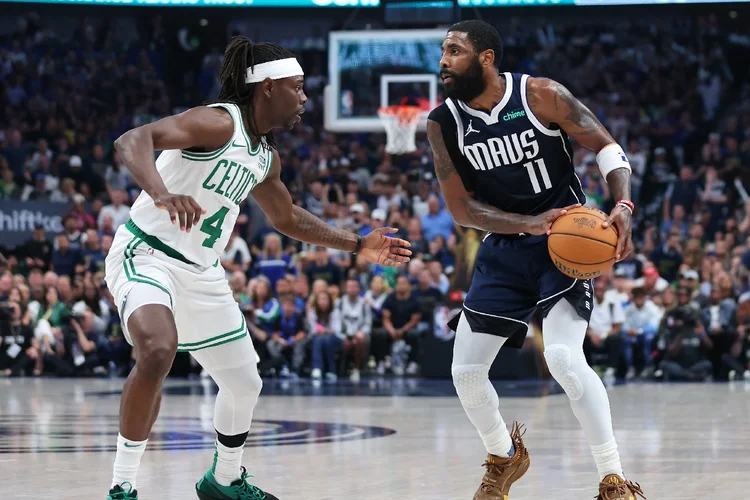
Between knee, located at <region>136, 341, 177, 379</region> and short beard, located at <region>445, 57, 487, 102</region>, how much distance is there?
6.41 ft

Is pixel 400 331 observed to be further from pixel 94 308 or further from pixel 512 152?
pixel 512 152

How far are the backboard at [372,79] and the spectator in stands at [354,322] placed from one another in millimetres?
2634

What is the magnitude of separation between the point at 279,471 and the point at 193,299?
6.14ft

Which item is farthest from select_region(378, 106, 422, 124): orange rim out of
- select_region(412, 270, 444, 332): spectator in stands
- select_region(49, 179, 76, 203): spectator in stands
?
select_region(49, 179, 76, 203): spectator in stands

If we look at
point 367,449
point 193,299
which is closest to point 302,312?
point 367,449

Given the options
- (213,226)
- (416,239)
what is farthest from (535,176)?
(416,239)

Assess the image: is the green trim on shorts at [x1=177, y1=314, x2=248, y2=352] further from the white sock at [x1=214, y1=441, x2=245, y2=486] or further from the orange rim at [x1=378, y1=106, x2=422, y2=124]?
the orange rim at [x1=378, y1=106, x2=422, y2=124]

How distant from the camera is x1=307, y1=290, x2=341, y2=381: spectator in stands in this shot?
15.8 metres

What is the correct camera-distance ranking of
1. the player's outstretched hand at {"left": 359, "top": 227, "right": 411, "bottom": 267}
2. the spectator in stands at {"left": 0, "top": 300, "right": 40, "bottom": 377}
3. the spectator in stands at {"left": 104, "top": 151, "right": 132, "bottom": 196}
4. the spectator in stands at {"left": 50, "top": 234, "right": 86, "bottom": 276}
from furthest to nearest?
the spectator in stands at {"left": 104, "top": 151, "right": 132, "bottom": 196} < the spectator in stands at {"left": 50, "top": 234, "right": 86, "bottom": 276} < the spectator in stands at {"left": 0, "top": 300, "right": 40, "bottom": 377} < the player's outstretched hand at {"left": 359, "top": 227, "right": 411, "bottom": 267}

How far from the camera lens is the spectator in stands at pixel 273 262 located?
55.9 ft

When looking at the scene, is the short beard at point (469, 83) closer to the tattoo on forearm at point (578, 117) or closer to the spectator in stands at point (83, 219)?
the tattoo on forearm at point (578, 117)

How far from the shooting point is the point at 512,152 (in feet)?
18.9

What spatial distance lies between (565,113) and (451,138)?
23.1 inches

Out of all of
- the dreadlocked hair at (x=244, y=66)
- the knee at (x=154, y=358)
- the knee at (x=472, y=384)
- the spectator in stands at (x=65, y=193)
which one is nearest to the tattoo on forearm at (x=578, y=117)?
the knee at (x=472, y=384)
